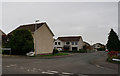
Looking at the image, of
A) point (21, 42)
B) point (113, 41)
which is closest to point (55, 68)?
point (21, 42)

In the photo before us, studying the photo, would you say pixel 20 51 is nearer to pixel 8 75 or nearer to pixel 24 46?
pixel 24 46

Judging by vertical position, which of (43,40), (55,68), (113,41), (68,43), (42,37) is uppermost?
(42,37)

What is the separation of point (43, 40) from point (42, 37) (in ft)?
2.75

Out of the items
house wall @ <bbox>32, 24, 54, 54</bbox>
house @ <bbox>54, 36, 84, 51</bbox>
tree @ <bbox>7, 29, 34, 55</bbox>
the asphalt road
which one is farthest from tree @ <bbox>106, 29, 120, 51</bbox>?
house @ <bbox>54, 36, 84, 51</bbox>

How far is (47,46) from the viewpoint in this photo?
3244 cm

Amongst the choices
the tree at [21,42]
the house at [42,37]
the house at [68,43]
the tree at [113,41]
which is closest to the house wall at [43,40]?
the house at [42,37]

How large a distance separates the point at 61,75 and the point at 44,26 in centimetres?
2503

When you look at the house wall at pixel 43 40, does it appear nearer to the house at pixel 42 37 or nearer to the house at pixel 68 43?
the house at pixel 42 37

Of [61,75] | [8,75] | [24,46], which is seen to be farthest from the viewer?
[24,46]

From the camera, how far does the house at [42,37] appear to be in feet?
95.3

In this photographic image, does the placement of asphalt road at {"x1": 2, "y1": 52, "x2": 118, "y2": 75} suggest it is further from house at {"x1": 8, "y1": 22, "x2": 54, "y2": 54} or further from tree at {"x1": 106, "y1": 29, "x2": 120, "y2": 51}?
house at {"x1": 8, "y1": 22, "x2": 54, "y2": 54}

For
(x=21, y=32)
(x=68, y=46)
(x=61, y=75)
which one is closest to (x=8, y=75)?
(x=61, y=75)

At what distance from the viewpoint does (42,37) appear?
30.8m

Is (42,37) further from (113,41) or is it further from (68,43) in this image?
(68,43)
